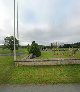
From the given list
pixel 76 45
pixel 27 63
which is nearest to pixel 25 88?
pixel 27 63

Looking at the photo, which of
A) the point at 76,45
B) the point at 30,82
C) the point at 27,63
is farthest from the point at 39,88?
the point at 76,45

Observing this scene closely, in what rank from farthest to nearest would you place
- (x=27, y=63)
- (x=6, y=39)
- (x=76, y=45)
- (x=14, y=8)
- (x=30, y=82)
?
1. (x=76, y=45)
2. (x=6, y=39)
3. (x=14, y=8)
4. (x=27, y=63)
5. (x=30, y=82)

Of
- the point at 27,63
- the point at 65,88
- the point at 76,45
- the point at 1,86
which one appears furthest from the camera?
the point at 76,45

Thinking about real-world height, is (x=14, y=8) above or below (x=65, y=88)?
above

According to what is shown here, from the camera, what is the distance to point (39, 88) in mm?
11195

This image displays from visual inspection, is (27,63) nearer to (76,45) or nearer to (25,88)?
(25,88)

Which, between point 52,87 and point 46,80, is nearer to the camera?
point 52,87

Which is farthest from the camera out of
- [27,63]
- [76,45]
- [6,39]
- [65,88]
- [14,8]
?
[76,45]

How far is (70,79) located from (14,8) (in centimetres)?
1287

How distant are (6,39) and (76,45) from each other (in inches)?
1253

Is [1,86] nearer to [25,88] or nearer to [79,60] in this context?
[25,88]

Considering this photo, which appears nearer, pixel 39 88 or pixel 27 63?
pixel 39 88

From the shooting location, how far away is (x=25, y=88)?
11.3m

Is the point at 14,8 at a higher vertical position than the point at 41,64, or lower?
higher
